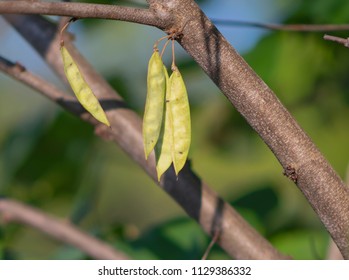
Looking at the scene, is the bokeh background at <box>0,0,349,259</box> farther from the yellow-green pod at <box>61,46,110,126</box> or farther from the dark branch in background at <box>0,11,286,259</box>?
the yellow-green pod at <box>61,46,110,126</box>

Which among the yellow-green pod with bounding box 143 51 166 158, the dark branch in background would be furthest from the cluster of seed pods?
the dark branch in background

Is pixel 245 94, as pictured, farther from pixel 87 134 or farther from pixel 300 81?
pixel 87 134

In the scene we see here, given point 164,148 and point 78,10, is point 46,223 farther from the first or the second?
point 78,10

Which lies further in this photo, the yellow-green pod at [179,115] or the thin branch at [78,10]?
the yellow-green pod at [179,115]

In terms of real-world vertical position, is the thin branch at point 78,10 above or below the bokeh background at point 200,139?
below

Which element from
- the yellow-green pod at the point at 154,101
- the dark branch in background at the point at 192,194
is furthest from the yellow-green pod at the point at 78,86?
the dark branch in background at the point at 192,194

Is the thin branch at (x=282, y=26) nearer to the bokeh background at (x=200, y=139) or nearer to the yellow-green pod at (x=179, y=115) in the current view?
the bokeh background at (x=200, y=139)
